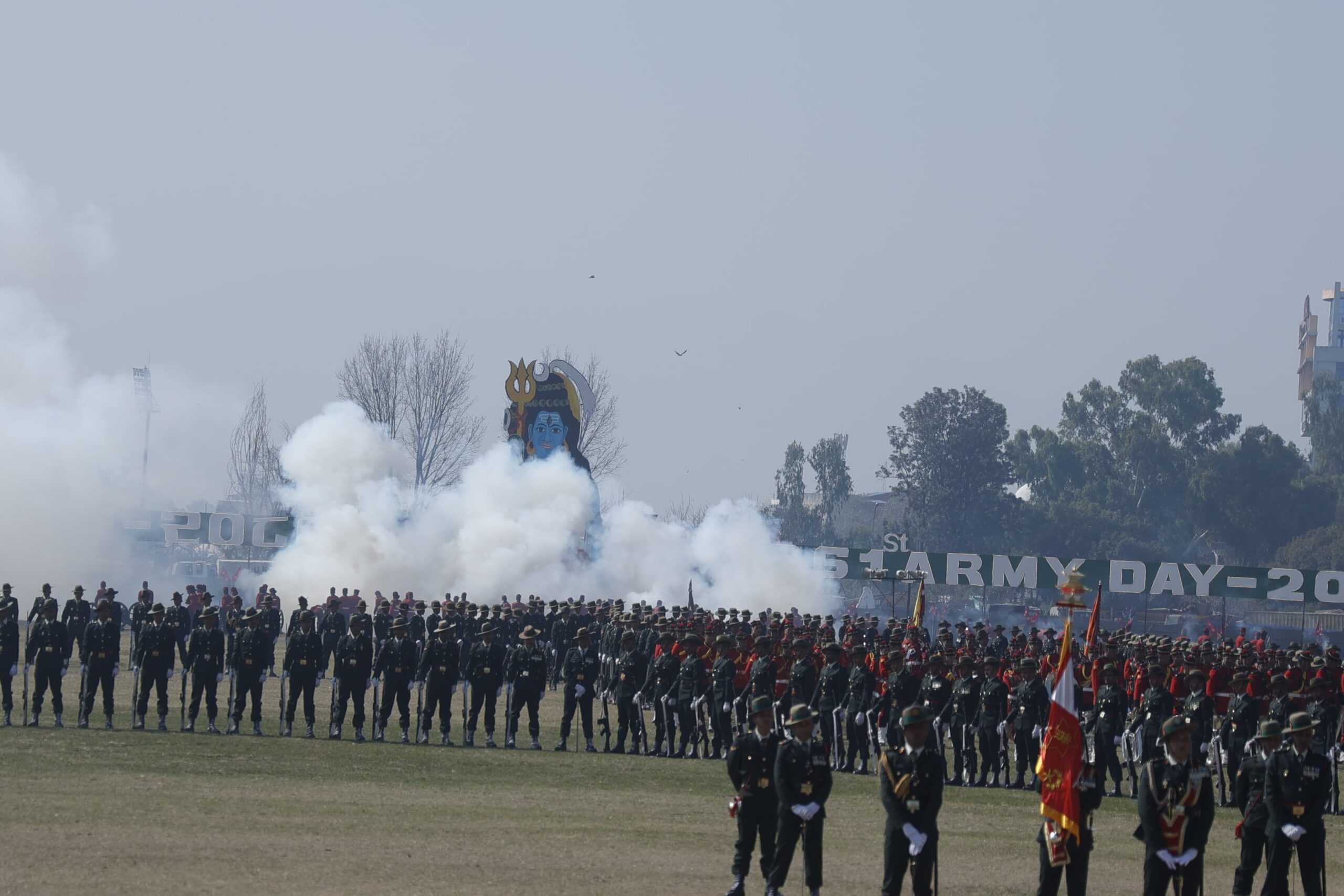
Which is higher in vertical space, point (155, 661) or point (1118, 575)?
point (1118, 575)

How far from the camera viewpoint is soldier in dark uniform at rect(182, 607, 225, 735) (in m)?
24.1

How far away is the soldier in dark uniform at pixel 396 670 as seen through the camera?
80.3ft

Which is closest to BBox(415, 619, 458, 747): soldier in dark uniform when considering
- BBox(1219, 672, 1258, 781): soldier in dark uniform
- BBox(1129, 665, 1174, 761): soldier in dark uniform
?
BBox(1129, 665, 1174, 761): soldier in dark uniform

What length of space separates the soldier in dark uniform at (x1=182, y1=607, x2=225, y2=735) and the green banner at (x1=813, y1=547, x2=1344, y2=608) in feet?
95.1

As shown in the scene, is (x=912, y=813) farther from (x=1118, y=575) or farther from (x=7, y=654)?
(x=1118, y=575)

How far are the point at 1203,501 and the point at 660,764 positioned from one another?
3171 inches

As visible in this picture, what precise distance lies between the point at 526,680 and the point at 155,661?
5.66 metres

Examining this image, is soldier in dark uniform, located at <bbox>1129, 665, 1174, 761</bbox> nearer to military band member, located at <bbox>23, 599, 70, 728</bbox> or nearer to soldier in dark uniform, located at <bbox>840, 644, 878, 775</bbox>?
soldier in dark uniform, located at <bbox>840, 644, 878, 775</bbox>

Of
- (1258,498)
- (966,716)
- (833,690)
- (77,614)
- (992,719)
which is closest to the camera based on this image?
(992,719)

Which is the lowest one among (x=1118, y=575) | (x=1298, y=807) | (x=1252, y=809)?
(x=1252, y=809)

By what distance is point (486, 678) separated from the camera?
80.5 ft

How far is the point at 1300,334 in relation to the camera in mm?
151875

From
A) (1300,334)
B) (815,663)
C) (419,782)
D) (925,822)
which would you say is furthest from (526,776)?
(1300,334)

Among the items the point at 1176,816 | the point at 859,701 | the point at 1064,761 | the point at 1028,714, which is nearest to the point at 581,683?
the point at 859,701
